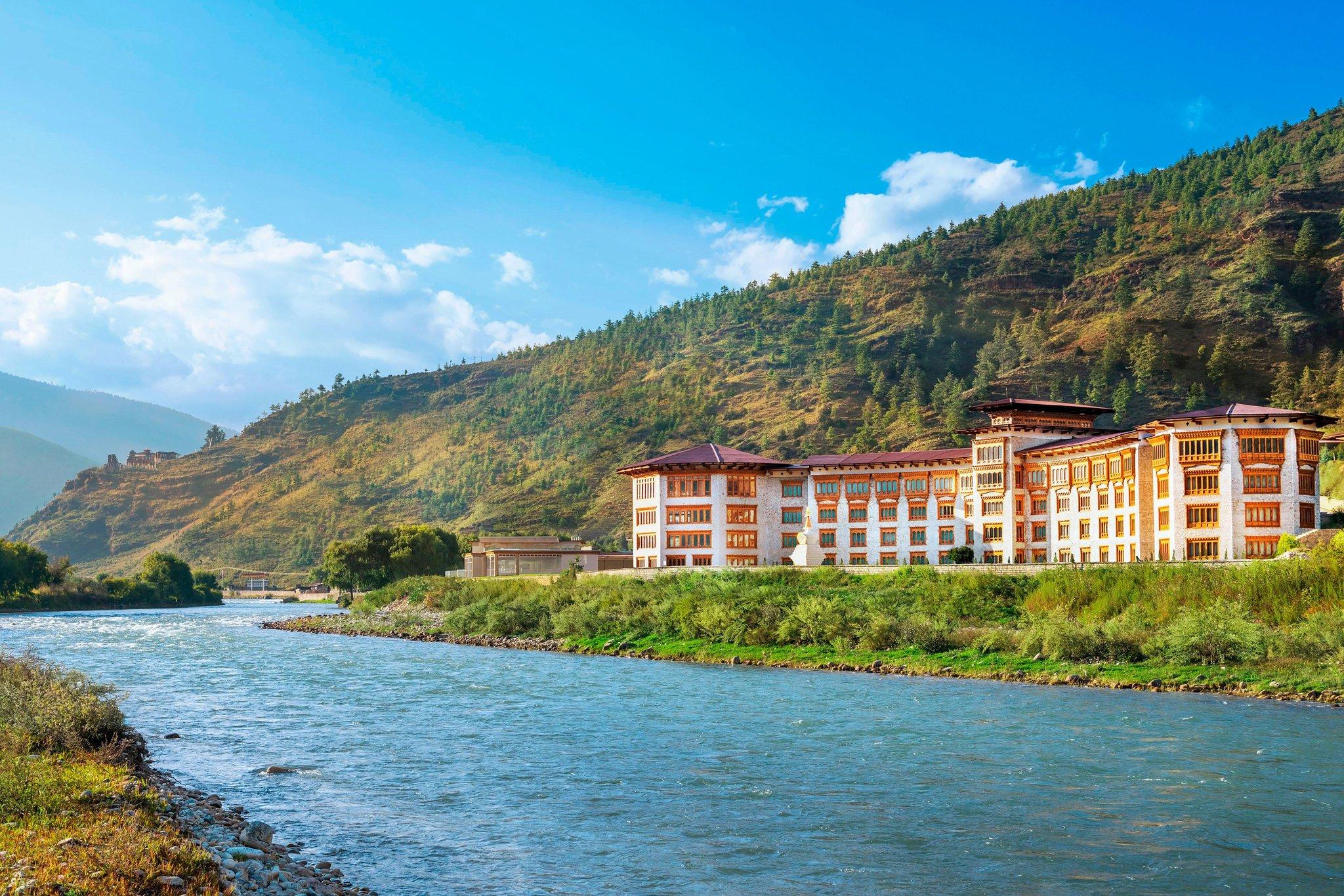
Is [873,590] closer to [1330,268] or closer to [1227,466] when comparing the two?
[1227,466]

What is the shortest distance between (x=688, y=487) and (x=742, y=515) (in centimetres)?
487

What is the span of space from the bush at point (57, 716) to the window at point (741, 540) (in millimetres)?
64728

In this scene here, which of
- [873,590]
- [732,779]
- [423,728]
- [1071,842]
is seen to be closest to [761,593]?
[873,590]

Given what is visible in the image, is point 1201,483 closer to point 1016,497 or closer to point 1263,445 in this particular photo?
point 1263,445

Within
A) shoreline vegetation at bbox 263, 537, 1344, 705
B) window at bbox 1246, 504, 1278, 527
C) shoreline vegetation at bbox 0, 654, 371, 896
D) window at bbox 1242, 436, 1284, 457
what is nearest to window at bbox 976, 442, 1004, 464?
window at bbox 1242, 436, 1284, 457

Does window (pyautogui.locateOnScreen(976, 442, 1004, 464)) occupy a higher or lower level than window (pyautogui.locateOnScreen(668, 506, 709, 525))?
higher

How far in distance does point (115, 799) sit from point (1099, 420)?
460 feet

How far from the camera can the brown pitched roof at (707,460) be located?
288 ft

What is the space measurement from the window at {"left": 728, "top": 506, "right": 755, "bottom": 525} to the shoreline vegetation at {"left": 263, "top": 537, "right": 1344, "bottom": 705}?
52.0 feet

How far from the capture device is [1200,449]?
6519 centimetres

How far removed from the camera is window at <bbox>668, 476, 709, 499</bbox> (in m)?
88.3

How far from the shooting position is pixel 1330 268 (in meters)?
158

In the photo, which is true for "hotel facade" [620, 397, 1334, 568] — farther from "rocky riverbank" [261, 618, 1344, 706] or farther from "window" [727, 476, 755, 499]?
"rocky riverbank" [261, 618, 1344, 706]

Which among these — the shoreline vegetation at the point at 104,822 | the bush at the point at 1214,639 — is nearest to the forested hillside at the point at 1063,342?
the bush at the point at 1214,639
